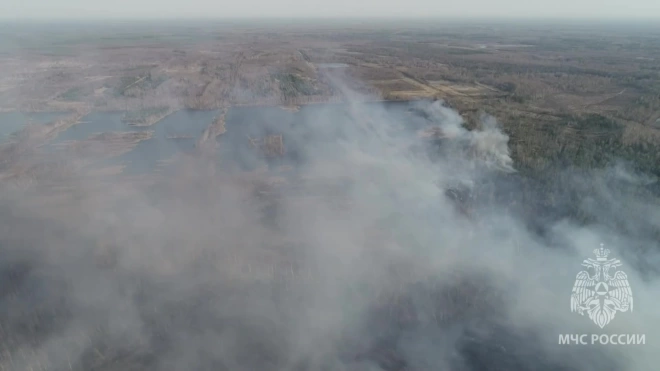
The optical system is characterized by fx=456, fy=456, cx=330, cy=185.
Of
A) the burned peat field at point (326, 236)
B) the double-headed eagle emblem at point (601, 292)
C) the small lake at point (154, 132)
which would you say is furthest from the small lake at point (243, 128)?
the double-headed eagle emblem at point (601, 292)

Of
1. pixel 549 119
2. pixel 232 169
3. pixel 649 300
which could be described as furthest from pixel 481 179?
pixel 549 119

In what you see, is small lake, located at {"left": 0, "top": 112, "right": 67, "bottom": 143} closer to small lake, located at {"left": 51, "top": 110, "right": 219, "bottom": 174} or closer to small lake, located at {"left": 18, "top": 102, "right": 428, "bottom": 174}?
small lake, located at {"left": 18, "top": 102, "right": 428, "bottom": 174}

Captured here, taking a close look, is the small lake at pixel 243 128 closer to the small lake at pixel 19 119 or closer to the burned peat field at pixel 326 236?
the small lake at pixel 19 119

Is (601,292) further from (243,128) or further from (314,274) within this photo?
(243,128)

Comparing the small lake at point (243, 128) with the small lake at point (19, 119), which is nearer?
the small lake at point (243, 128)

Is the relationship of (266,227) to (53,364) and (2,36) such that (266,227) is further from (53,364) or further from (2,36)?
(2,36)
